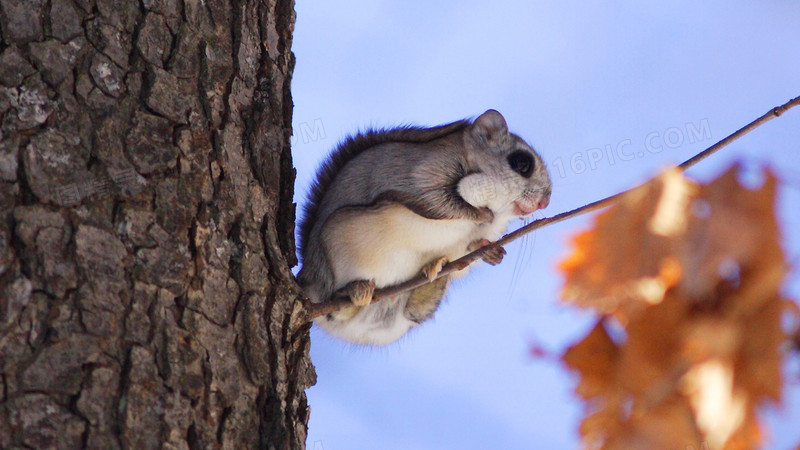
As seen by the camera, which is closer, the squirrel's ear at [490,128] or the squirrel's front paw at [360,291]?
the squirrel's front paw at [360,291]

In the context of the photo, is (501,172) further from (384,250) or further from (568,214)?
(568,214)

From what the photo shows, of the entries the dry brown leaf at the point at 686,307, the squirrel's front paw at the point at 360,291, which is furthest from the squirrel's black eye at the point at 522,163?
the dry brown leaf at the point at 686,307

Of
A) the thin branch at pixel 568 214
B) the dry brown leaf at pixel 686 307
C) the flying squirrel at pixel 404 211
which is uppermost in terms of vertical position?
the flying squirrel at pixel 404 211

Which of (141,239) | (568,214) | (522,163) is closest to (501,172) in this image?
(522,163)

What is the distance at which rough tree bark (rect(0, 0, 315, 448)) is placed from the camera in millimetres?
1633

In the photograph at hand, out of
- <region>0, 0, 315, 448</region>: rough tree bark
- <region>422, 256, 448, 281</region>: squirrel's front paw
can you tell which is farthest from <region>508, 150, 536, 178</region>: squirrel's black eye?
<region>0, 0, 315, 448</region>: rough tree bark

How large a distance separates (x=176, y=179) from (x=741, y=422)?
127 centimetres

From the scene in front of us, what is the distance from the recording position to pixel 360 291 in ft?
9.29

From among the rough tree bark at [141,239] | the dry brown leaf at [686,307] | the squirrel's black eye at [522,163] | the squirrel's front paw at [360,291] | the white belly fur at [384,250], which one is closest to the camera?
the dry brown leaf at [686,307]

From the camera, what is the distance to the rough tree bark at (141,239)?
163 cm

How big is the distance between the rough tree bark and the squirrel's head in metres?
1.25

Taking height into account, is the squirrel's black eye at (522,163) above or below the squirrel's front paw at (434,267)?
above

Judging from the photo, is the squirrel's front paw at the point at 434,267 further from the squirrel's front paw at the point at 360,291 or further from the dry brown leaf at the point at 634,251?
the dry brown leaf at the point at 634,251

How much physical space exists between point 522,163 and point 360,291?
105 centimetres
